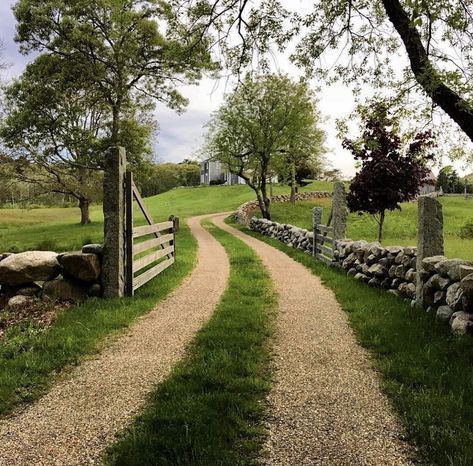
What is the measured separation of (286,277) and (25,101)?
2102 centimetres

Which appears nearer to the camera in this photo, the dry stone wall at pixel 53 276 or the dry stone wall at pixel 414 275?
the dry stone wall at pixel 414 275

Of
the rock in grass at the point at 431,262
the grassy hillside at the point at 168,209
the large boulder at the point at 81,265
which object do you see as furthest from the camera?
the grassy hillside at the point at 168,209

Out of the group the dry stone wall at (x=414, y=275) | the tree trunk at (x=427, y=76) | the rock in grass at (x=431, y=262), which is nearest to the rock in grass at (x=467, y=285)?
the dry stone wall at (x=414, y=275)

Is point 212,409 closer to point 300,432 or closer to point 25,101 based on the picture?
point 300,432

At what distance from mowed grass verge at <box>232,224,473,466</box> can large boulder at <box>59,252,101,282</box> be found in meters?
4.71

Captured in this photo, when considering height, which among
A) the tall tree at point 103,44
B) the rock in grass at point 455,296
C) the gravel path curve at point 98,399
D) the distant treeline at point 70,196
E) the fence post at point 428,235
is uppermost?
the tall tree at point 103,44

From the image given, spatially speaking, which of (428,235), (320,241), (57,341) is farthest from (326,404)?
(320,241)

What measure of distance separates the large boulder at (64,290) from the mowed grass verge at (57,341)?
16.9 inches

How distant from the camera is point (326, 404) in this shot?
12.4 ft

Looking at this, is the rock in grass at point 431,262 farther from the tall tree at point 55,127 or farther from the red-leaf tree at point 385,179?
the tall tree at point 55,127

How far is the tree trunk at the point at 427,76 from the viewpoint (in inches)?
217

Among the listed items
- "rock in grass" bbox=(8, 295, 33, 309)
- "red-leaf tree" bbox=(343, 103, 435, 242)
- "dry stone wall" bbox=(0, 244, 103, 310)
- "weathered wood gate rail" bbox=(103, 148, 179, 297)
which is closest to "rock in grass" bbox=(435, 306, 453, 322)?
"weathered wood gate rail" bbox=(103, 148, 179, 297)

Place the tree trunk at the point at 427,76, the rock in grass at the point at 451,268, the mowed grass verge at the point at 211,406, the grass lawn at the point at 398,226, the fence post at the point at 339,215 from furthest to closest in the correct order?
1. the grass lawn at the point at 398,226
2. the fence post at the point at 339,215
3. the rock in grass at the point at 451,268
4. the tree trunk at the point at 427,76
5. the mowed grass verge at the point at 211,406

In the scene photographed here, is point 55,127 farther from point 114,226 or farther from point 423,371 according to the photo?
point 423,371
